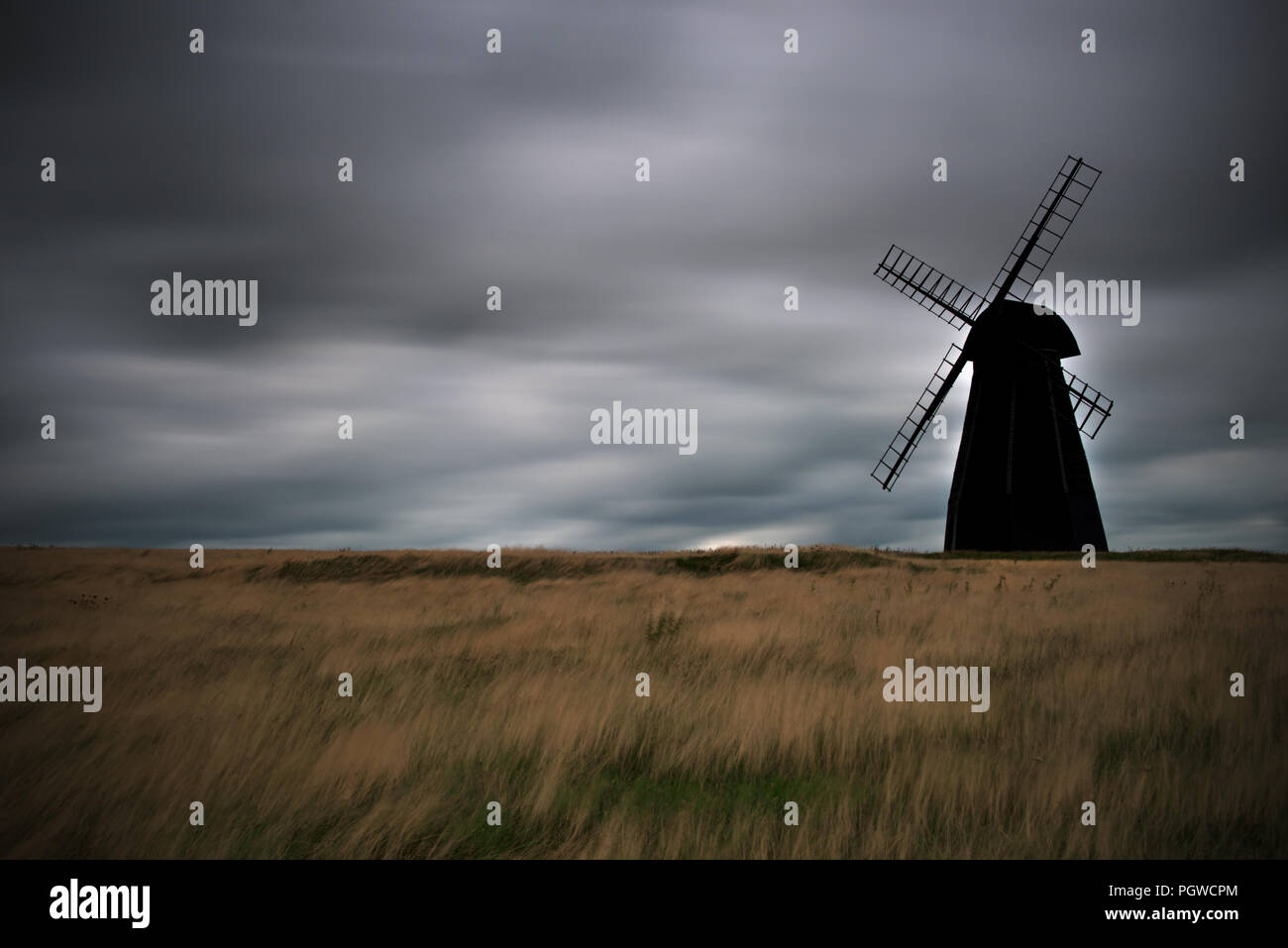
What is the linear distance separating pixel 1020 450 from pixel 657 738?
983 inches

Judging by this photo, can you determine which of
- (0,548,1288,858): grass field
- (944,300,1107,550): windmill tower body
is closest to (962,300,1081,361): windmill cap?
(944,300,1107,550): windmill tower body

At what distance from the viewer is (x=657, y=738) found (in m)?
6.54

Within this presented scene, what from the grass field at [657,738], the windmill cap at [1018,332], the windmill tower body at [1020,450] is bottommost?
the grass field at [657,738]

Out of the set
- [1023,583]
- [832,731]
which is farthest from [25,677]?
[1023,583]

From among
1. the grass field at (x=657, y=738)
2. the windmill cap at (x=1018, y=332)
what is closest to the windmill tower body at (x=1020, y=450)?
the windmill cap at (x=1018, y=332)

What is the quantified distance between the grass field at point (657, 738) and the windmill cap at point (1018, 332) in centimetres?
1680

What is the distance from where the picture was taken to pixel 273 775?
18.5 feet

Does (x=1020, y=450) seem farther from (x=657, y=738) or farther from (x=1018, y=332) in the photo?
(x=657, y=738)

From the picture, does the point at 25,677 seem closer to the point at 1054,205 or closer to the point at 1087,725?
the point at 1087,725

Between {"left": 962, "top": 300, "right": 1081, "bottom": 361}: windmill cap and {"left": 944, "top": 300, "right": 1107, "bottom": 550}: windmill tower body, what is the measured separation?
37 millimetres

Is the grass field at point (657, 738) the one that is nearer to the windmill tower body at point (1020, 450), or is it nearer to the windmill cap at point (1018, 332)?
the windmill tower body at point (1020, 450)

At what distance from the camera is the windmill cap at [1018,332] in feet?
94.7

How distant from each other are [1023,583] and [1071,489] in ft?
35.4

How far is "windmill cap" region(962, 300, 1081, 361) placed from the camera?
28.9 meters
